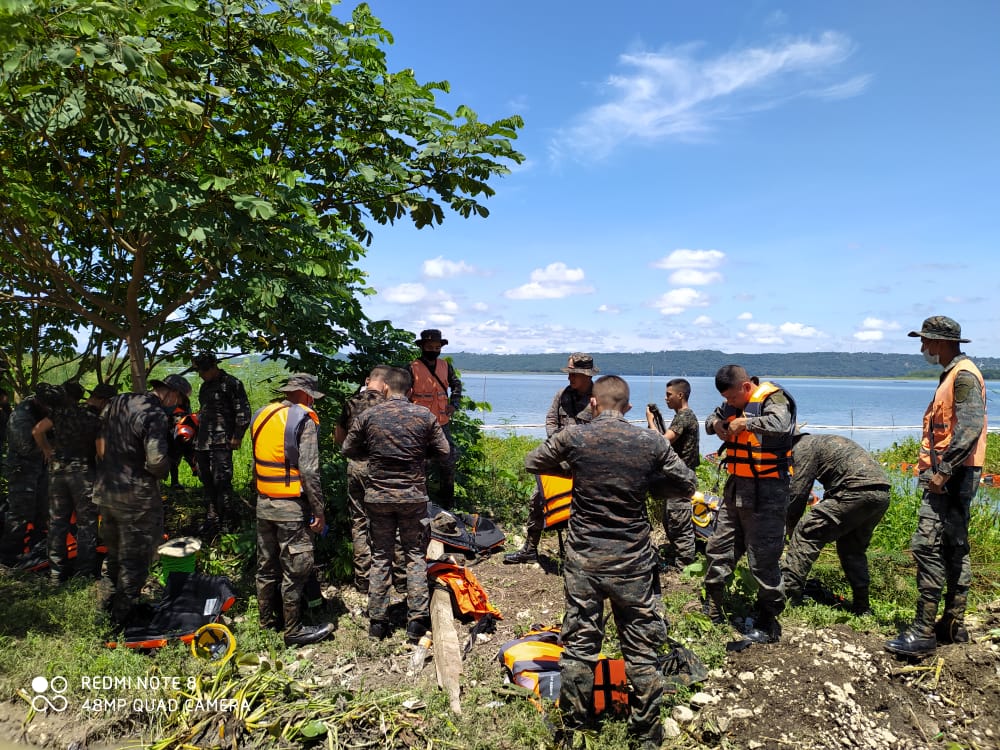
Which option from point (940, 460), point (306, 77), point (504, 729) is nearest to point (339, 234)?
point (306, 77)

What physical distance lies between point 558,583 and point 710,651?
1835 mm

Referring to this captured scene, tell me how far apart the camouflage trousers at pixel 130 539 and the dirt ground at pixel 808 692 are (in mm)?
989

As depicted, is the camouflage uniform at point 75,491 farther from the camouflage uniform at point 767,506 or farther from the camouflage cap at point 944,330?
the camouflage cap at point 944,330

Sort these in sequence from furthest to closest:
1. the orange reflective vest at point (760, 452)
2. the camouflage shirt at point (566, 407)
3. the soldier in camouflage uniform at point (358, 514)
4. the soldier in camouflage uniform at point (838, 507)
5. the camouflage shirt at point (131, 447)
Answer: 1. the camouflage shirt at point (566, 407)
2. the soldier in camouflage uniform at point (358, 514)
3. the soldier in camouflage uniform at point (838, 507)
4. the camouflage shirt at point (131, 447)
5. the orange reflective vest at point (760, 452)

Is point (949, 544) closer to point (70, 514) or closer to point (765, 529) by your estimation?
point (765, 529)

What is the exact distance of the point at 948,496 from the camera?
4242mm

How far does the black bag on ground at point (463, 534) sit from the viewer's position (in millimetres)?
6469

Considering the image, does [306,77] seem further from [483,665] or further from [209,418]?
[483,665]

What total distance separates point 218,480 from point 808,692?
6203 mm

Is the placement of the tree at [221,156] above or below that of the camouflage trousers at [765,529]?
above

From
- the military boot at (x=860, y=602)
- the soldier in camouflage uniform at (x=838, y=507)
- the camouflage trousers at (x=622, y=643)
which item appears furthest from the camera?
the military boot at (x=860, y=602)

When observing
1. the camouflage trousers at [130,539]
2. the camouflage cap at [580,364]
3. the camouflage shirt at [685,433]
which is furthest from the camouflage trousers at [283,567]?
the camouflage shirt at [685,433]

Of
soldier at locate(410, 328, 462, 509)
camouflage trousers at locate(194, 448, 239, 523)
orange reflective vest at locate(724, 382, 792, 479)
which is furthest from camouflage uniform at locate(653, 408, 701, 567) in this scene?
camouflage trousers at locate(194, 448, 239, 523)

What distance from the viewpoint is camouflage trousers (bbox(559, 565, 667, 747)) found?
3.40 meters
